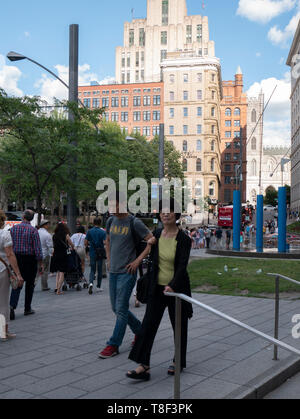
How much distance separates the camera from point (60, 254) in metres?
11.4

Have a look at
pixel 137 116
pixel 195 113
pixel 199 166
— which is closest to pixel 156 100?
pixel 137 116

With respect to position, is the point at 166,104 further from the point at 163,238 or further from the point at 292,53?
the point at 163,238

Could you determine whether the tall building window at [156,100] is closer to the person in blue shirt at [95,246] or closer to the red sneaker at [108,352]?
the person in blue shirt at [95,246]

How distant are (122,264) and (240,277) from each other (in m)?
7.80

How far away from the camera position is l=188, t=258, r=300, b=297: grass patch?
36.3ft

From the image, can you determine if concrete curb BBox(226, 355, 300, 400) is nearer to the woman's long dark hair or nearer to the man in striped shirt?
the man in striped shirt

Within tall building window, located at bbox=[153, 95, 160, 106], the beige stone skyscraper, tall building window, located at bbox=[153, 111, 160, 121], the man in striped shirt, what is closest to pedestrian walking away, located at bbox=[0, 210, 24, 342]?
the man in striped shirt

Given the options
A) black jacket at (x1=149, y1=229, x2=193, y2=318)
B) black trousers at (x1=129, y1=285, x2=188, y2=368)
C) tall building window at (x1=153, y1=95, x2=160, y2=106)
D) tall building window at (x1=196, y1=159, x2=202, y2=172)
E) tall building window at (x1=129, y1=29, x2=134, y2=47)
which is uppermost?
tall building window at (x1=129, y1=29, x2=134, y2=47)

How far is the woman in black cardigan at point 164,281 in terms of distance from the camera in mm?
4730

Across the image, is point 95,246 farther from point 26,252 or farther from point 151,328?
point 151,328

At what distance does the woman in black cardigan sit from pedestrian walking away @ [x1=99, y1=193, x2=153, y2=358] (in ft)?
1.58

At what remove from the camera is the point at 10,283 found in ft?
21.6

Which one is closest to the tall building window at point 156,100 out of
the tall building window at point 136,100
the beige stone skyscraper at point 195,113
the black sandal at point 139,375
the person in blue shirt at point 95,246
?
the beige stone skyscraper at point 195,113
